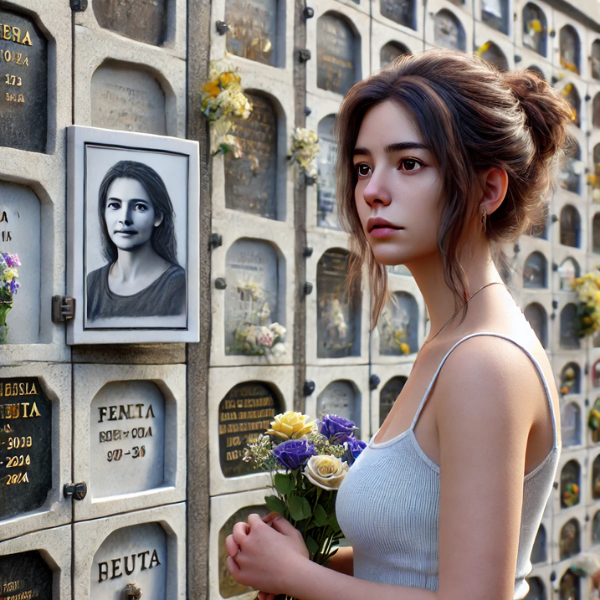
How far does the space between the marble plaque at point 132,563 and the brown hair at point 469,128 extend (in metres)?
1.63

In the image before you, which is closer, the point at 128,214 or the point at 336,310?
the point at 128,214

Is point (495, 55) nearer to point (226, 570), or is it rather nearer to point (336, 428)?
point (226, 570)

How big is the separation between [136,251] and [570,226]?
3266 mm

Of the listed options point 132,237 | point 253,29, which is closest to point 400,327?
point 253,29

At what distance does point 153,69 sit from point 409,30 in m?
1.56

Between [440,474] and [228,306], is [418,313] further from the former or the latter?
[440,474]

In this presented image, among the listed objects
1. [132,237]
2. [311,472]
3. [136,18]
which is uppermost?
[136,18]

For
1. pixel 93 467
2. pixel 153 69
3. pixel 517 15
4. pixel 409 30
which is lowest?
pixel 93 467

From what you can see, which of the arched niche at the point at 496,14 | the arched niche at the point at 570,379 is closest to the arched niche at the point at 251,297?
the arched niche at the point at 496,14

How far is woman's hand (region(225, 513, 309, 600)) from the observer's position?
0.96 m

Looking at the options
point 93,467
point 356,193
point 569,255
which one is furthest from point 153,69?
point 569,255

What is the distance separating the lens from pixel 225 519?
2568mm

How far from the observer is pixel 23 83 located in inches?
79.7

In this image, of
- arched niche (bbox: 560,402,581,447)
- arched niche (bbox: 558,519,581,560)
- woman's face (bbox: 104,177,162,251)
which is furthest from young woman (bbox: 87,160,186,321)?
arched niche (bbox: 558,519,581,560)
